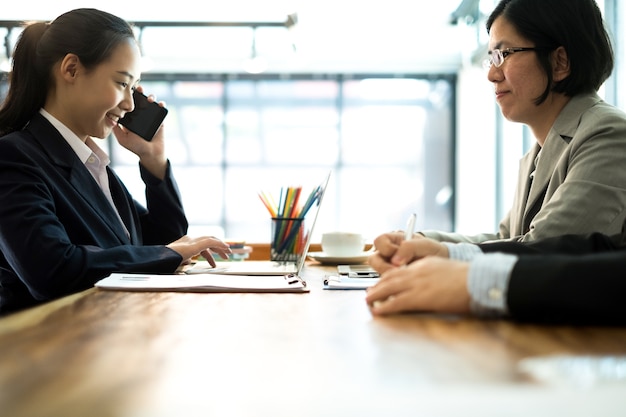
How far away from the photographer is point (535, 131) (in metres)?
1.85

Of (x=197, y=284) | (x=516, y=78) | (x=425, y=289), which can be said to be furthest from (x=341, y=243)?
(x=425, y=289)

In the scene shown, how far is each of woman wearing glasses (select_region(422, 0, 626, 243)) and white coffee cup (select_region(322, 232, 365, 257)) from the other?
323 millimetres

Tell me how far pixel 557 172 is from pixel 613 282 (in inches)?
33.3

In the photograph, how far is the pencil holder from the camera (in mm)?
1905

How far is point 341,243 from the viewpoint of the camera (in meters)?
2.10

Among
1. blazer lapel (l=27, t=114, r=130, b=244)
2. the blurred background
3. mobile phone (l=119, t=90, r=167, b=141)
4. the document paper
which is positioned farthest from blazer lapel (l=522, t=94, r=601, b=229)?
the blurred background

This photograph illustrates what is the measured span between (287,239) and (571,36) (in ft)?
3.06

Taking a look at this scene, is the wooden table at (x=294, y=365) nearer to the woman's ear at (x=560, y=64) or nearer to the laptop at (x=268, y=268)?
the laptop at (x=268, y=268)

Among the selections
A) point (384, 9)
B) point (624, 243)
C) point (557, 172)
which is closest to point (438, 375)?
point (624, 243)

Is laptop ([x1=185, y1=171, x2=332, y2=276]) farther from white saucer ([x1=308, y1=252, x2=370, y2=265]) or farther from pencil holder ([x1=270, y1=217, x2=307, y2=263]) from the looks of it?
white saucer ([x1=308, y1=252, x2=370, y2=265])

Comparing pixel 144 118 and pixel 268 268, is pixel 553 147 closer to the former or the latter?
pixel 268 268

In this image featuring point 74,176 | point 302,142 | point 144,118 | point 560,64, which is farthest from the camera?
point 302,142

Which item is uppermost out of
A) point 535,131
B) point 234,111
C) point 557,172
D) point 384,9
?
point 384,9

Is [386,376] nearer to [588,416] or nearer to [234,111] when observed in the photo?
[588,416]
